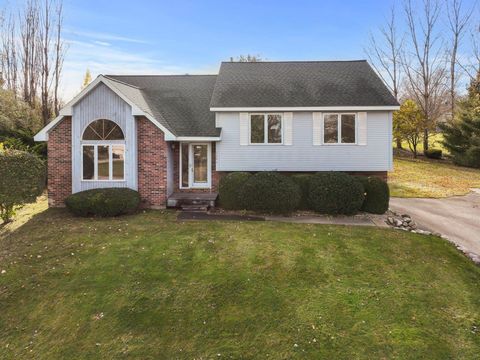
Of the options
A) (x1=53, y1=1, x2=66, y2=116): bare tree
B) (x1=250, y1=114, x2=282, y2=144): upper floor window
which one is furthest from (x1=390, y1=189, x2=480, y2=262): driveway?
(x1=53, y1=1, x2=66, y2=116): bare tree

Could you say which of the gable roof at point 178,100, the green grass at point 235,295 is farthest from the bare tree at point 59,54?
the green grass at point 235,295

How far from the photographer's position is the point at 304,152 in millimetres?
14086

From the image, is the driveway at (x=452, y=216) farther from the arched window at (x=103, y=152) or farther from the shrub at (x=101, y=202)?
the arched window at (x=103, y=152)

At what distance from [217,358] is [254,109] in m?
10.8

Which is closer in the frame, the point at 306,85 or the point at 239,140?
the point at 239,140

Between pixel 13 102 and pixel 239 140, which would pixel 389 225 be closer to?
pixel 239 140

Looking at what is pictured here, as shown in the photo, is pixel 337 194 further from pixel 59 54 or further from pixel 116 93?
pixel 59 54

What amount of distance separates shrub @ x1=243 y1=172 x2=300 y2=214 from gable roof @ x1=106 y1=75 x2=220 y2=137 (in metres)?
3.47

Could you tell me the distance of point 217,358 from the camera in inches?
189

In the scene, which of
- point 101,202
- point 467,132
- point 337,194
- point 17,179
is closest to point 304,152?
point 337,194

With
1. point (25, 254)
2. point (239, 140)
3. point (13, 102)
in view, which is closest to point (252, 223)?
point (239, 140)

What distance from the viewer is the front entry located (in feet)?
48.3

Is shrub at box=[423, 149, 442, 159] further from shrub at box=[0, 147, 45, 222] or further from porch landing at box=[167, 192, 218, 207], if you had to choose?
shrub at box=[0, 147, 45, 222]

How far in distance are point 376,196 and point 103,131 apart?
11.1 m
